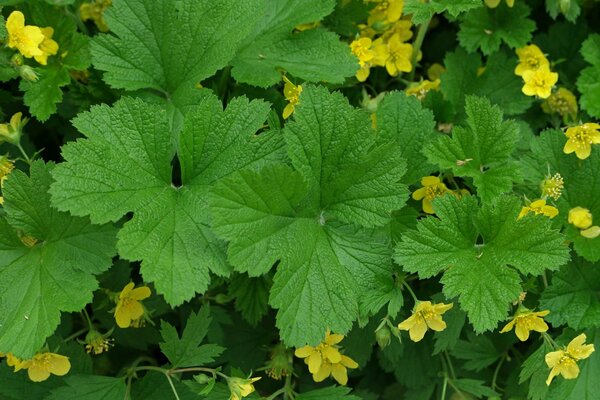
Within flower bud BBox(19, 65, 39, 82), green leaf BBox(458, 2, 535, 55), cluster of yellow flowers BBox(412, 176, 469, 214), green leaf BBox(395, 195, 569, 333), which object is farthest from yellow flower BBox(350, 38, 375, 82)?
flower bud BBox(19, 65, 39, 82)

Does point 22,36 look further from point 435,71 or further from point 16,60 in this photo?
point 435,71

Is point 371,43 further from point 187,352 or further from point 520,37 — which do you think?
point 187,352

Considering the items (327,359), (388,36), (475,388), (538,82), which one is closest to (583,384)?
(475,388)

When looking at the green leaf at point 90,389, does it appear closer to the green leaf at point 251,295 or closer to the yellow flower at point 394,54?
the green leaf at point 251,295

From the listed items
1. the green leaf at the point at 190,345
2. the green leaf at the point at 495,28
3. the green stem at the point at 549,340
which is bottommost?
the green stem at the point at 549,340

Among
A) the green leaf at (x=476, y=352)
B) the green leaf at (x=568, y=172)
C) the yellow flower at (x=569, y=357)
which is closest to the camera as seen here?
the yellow flower at (x=569, y=357)

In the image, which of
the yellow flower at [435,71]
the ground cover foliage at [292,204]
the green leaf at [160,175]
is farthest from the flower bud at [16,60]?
the yellow flower at [435,71]

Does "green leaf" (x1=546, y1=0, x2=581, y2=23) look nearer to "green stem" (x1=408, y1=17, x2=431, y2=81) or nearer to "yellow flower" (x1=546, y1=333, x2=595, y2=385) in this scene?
"green stem" (x1=408, y1=17, x2=431, y2=81)

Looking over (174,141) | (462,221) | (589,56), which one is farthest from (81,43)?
(589,56)
